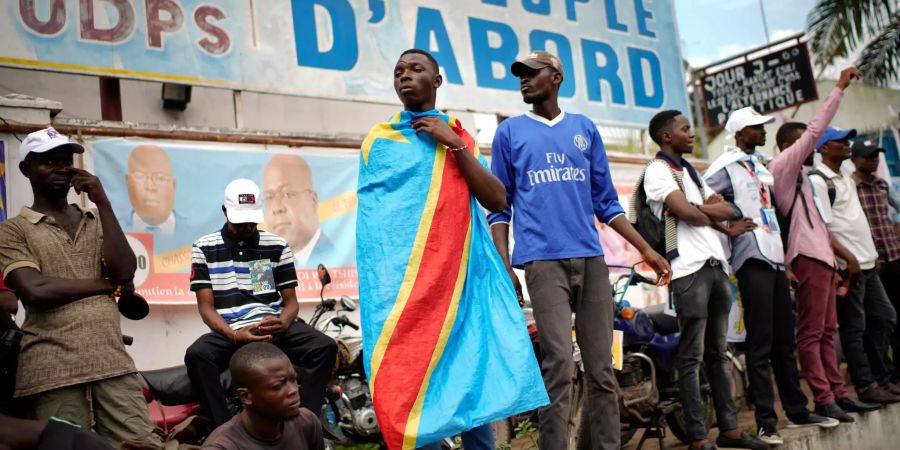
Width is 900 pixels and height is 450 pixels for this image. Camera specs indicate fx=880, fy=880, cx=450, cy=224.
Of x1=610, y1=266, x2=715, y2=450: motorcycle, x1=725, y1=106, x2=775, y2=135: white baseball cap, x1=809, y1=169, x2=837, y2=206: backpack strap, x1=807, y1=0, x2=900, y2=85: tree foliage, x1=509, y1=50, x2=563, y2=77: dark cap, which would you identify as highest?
x1=807, y1=0, x2=900, y2=85: tree foliage

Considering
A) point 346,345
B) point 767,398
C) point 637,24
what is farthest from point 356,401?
point 637,24

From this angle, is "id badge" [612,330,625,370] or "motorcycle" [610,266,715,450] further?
"motorcycle" [610,266,715,450]

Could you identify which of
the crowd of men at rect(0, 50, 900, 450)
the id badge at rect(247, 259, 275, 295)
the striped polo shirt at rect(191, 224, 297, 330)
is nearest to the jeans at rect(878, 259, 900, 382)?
the crowd of men at rect(0, 50, 900, 450)

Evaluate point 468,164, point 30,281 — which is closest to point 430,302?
point 468,164

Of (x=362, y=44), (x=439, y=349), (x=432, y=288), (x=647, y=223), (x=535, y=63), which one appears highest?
(x=362, y=44)

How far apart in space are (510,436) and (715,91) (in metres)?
8.48

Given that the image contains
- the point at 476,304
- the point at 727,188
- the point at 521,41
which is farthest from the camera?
the point at 521,41

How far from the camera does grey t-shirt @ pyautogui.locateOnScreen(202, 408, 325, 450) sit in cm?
326

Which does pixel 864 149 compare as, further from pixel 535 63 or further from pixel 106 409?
pixel 106 409

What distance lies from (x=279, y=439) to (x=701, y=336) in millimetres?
2875

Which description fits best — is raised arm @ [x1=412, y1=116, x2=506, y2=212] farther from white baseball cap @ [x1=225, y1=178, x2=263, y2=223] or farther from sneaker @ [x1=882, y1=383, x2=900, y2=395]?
sneaker @ [x1=882, y1=383, x2=900, y2=395]

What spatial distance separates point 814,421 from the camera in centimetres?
596

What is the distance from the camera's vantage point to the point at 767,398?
18.5 feet

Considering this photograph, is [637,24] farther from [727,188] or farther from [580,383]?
[580,383]
